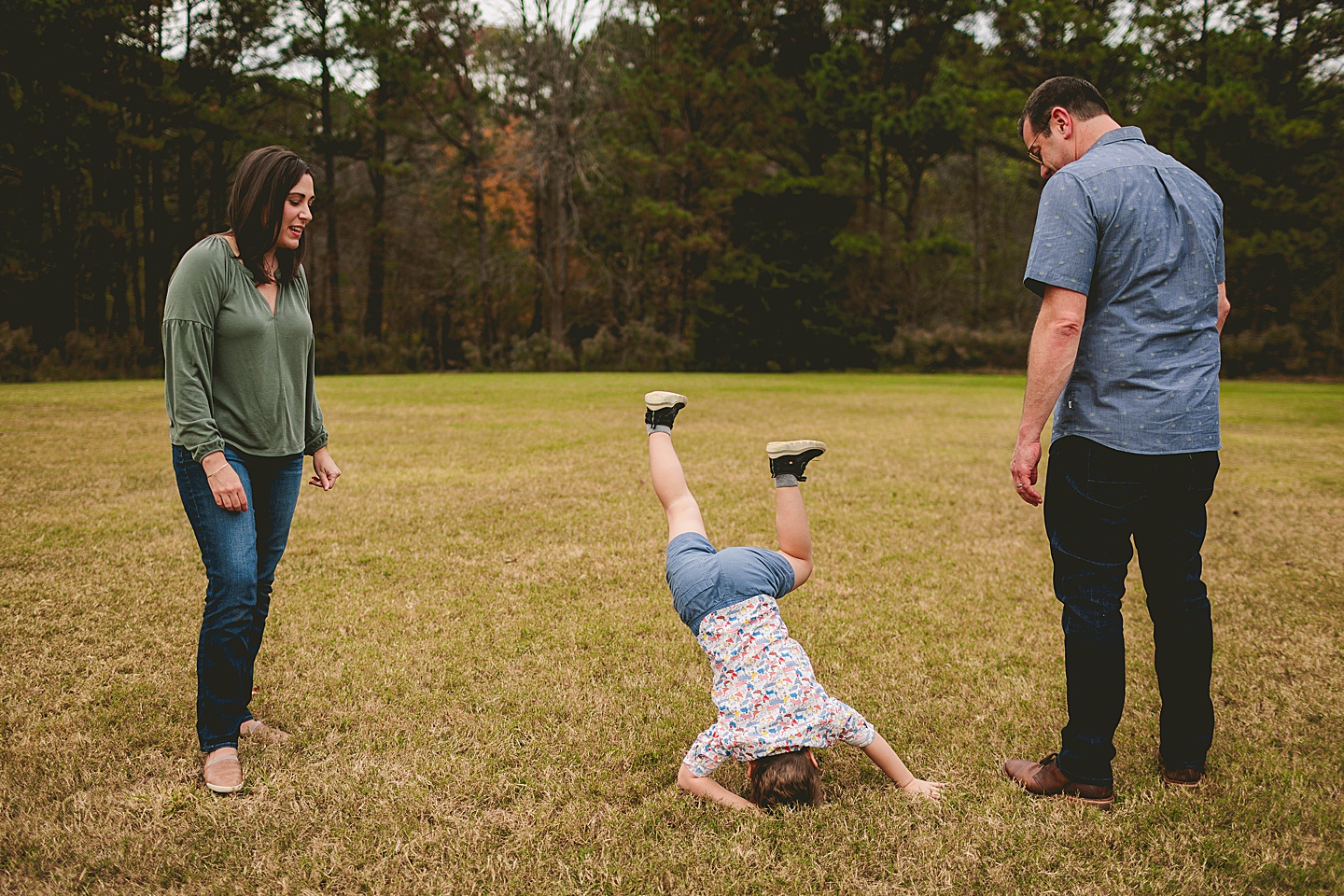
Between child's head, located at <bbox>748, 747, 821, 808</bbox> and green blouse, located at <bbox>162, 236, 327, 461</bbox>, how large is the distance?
199 centimetres

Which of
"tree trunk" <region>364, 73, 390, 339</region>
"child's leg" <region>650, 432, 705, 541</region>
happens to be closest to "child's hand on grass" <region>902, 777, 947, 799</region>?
"child's leg" <region>650, 432, 705, 541</region>

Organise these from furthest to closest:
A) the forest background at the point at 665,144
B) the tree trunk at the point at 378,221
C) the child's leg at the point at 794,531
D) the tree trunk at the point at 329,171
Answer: the tree trunk at the point at 378,221, the tree trunk at the point at 329,171, the forest background at the point at 665,144, the child's leg at the point at 794,531

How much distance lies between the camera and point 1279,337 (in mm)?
27797

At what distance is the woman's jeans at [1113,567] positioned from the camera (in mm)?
2676

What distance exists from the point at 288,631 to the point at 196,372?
2.01 m

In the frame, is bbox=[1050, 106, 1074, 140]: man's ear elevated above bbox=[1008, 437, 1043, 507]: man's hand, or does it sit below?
above

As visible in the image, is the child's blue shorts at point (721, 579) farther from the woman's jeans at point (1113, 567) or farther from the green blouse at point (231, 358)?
the green blouse at point (231, 358)

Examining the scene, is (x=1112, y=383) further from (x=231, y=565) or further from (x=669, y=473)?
(x=231, y=565)

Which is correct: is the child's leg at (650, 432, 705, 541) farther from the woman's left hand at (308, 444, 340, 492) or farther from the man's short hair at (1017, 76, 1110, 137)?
the man's short hair at (1017, 76, 1110, 137)

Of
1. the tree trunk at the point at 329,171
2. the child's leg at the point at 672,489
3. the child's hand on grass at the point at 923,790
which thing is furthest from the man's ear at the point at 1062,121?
the tree trunk at the point at 329,171

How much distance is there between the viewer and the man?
2.65 m

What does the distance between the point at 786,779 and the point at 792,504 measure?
3.07ft

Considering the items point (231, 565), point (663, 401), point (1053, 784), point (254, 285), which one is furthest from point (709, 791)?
point (254, 285)

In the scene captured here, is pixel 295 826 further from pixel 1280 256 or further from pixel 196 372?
pixel 1280 256
